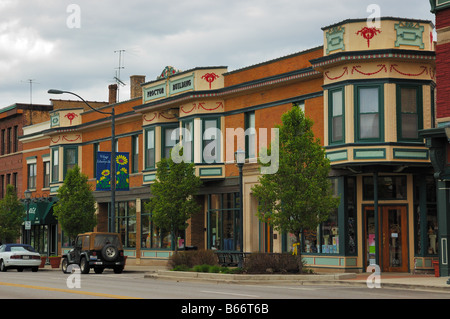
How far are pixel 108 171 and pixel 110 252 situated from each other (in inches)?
276

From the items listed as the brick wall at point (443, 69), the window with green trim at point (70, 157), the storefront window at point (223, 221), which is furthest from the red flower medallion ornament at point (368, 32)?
the window with green trim at point (70, 157)

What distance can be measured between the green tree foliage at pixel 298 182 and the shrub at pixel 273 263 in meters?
1.13

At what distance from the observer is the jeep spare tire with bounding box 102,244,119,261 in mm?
34059

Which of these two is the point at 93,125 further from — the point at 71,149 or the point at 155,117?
the point at 155,117

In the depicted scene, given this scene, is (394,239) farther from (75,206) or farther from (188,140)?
(75,206)

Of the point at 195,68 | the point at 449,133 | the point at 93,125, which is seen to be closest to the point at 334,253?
the point at 449,133

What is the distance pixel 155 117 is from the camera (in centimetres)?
4162

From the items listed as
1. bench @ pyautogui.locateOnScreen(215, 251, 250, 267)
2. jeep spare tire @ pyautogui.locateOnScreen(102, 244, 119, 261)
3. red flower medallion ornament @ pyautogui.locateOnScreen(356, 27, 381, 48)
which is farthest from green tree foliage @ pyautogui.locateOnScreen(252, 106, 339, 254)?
jeep spare tire @ pyautogui.locateOnScreen(102, 244, 119, 261)

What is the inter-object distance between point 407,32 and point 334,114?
412 cm

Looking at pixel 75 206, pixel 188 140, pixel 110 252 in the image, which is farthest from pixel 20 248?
pixel 188 140

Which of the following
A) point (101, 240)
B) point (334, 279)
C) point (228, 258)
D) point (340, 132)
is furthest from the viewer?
point (101, 240)

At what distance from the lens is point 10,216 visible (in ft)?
176

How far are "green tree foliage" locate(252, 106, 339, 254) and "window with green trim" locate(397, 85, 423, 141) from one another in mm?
3425
